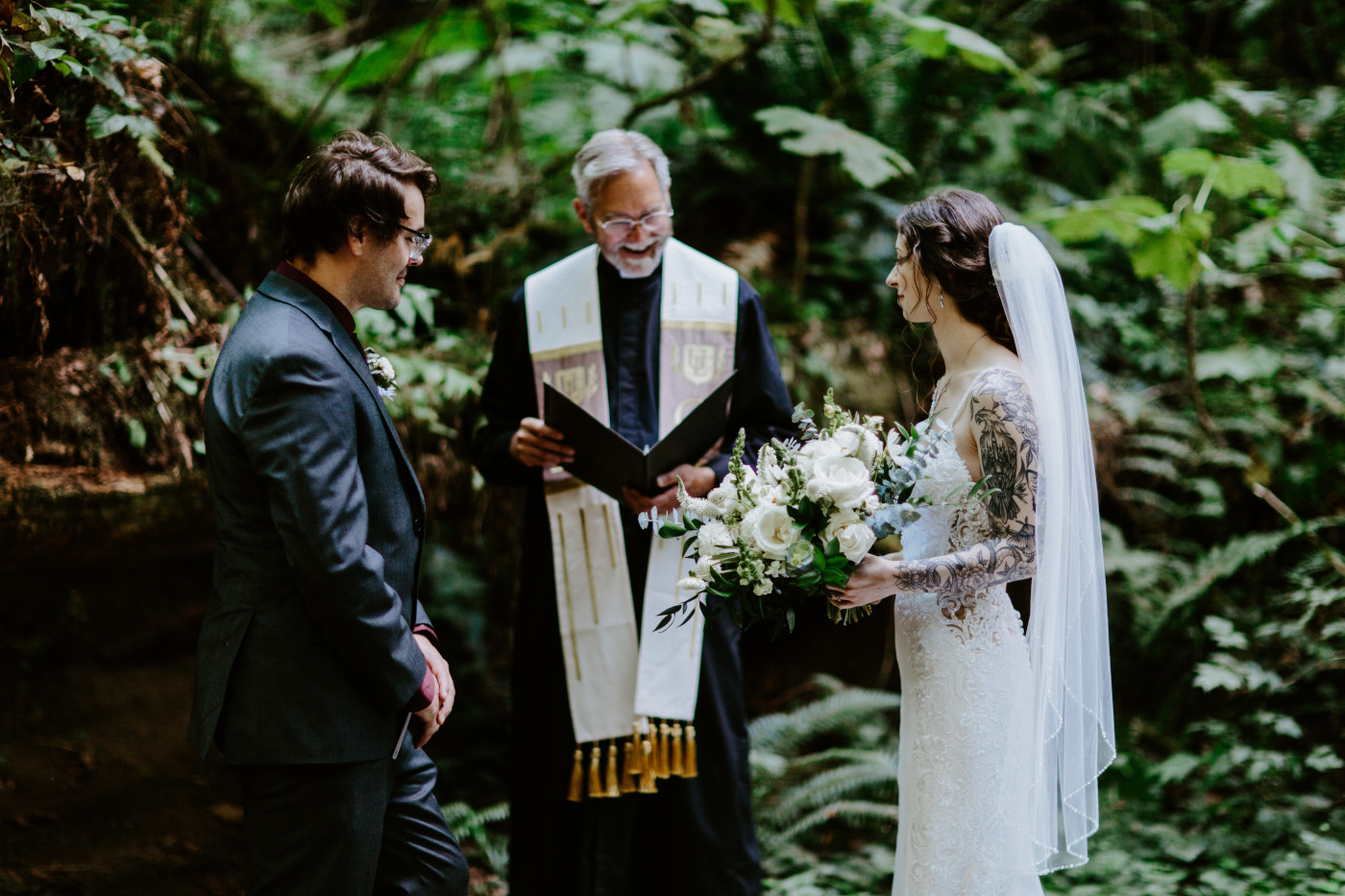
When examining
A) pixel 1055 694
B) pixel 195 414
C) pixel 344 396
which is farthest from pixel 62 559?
pixel 1055 694

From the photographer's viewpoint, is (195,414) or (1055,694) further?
(195,414)

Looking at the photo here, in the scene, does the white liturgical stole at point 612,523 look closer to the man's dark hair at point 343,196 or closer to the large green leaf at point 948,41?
the man's dark hair at point 343,196

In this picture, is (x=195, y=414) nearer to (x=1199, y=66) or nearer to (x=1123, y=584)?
(x=1123, y=584)

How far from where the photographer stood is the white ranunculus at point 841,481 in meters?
1.93

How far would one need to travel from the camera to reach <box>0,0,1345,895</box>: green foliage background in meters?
3.15

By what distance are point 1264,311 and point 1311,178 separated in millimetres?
1154

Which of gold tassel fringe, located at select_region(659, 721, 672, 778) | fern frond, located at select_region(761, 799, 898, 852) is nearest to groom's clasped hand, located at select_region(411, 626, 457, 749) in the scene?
gold tassel fringe, located at select_region(659, 721, 672, 778)

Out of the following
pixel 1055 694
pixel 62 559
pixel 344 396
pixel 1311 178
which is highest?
pixel 1311 178

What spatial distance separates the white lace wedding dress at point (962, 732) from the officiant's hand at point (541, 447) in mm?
1053

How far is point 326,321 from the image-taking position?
1979 millimetres

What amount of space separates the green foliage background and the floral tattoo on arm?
86 cm

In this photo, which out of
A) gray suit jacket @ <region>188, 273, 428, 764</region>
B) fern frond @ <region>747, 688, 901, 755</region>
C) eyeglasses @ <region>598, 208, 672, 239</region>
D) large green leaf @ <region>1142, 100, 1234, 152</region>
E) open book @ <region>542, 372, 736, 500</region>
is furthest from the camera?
large green leaf @ <region>1142, 100, 1234, 152</region>

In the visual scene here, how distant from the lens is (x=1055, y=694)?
2.21m

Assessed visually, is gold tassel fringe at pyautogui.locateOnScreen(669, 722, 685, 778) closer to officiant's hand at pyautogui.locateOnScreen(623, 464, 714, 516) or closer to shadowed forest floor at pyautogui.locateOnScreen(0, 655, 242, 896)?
officiant's hand at pyautogui.locateOnScreen(623, 464, 714, 516)
